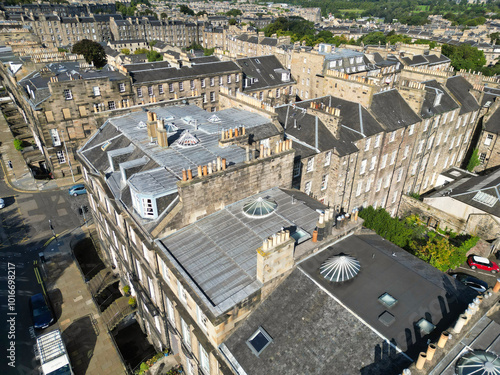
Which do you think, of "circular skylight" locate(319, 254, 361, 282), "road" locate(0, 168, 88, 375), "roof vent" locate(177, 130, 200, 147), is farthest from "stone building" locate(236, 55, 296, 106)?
"circular skylight" locate(319, 254, 361, 282)

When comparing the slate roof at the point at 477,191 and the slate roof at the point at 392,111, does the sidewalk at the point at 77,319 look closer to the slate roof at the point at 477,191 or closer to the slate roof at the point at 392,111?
the slate roof at the point at 392,111

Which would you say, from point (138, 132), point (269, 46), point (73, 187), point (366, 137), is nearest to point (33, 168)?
point (73, 187)

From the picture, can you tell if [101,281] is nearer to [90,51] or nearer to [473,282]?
[473,282]

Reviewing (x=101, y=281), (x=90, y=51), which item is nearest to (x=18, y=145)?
(x=101, y=281)

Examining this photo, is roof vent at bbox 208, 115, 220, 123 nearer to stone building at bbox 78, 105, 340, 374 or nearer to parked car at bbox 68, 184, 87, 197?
stone building at bbox 78, 105, 340, 374

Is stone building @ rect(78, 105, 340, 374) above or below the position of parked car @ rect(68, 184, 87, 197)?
above

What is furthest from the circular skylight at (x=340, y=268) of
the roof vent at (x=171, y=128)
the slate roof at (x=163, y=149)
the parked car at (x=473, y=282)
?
the parked car at (x=473, y=282)
